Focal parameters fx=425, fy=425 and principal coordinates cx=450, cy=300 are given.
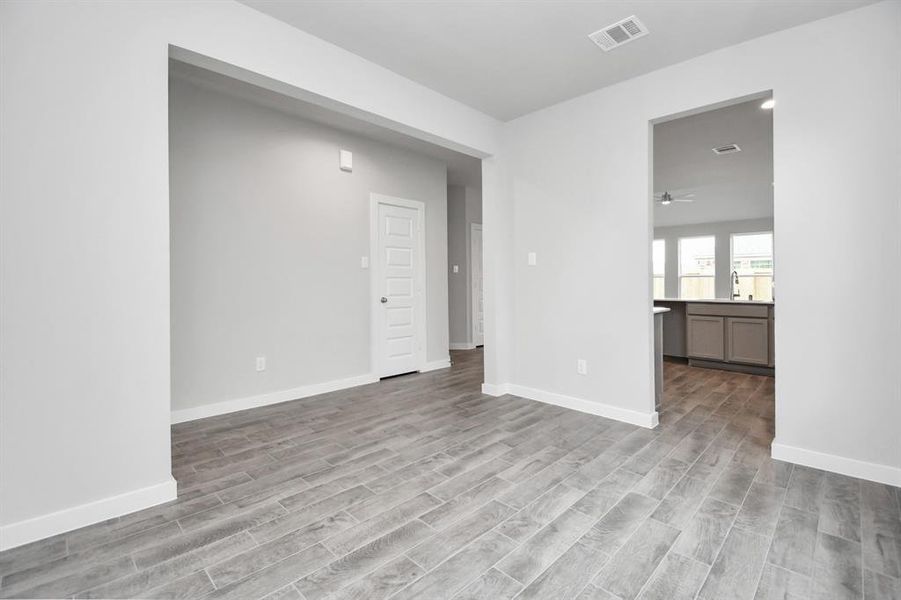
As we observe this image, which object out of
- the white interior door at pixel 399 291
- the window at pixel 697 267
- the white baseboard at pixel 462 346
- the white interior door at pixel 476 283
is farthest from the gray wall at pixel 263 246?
the window at pixel 697 267

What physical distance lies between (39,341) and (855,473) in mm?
Result: 4176

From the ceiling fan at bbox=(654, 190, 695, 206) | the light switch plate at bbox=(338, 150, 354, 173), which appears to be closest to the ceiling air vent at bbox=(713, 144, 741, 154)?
the ceiling fan at bbox=(654, 190, 695, 206)

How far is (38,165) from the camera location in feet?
5.94

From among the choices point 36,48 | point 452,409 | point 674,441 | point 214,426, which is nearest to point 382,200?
point 452,409

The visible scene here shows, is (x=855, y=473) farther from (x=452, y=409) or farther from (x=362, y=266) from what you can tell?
(x=362, y=266)

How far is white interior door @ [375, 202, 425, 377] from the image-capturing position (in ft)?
16.2

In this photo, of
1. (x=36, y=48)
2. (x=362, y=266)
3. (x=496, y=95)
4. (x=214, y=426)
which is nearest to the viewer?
(x=36, y=48)

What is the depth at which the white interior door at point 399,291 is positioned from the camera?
4.93 meters

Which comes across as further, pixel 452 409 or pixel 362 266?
pixel 362 266

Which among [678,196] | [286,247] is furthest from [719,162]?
[286,247]

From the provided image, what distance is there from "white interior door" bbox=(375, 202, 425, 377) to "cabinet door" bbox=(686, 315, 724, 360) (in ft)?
11.3

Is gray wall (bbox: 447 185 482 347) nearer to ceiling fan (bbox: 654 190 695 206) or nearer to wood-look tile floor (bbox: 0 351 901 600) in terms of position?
ceiling fan (bbox: 654 190 695 206)

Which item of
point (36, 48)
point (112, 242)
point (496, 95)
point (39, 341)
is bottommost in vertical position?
point (39, 341)

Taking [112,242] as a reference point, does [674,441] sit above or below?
below
